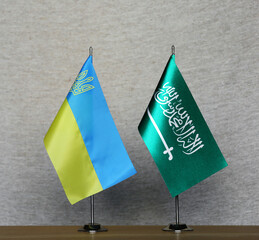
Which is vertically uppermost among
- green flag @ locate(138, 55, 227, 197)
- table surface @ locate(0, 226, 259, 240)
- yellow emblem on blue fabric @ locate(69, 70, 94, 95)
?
yellow emblem on blue fabric @ locate(69, 70, 94, 95)

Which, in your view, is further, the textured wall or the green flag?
Result: the textured wall

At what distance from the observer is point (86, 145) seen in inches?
60.6

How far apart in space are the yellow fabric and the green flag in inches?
8.8

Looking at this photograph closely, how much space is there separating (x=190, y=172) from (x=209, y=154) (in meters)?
0.09

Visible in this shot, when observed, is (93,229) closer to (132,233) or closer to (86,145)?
(132,233)

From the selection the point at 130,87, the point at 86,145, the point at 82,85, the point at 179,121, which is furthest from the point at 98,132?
the point at 130,87

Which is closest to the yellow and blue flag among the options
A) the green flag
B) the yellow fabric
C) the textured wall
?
the yellow fabric

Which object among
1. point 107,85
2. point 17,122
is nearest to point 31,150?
point 17,122

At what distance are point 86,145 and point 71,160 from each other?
7 cm

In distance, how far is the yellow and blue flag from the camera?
1521mm

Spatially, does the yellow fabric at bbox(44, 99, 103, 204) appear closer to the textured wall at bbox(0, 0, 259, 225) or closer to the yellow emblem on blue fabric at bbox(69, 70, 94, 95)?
the yellow emblem on blue fabric at bbox(69, 70, 94, 95)

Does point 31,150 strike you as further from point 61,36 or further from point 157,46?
point 157,46

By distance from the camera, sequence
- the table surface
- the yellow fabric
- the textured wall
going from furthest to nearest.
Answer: the textured wall, the yellow fabric, the table surface

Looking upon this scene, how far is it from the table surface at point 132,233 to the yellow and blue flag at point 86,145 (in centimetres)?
14
